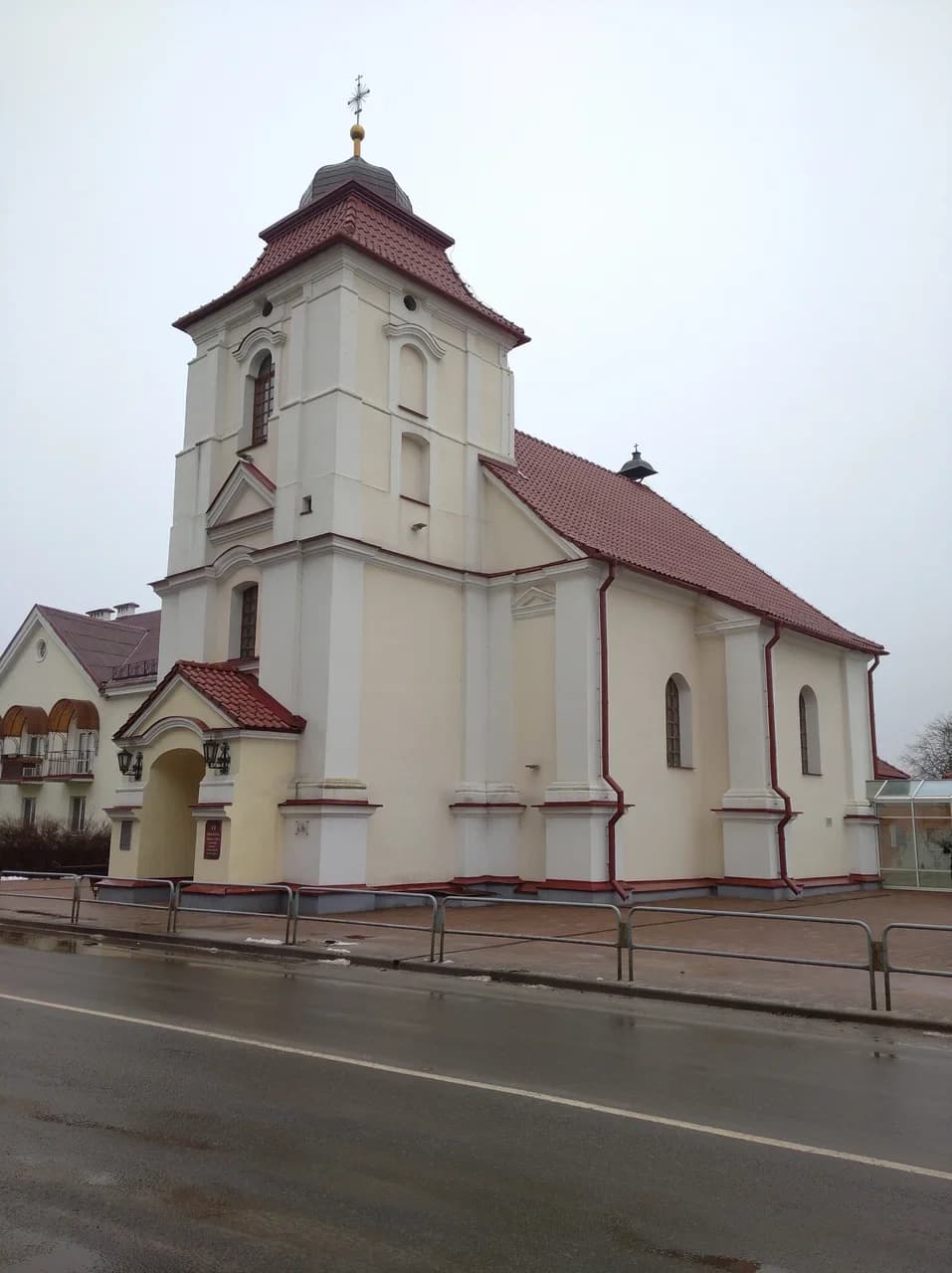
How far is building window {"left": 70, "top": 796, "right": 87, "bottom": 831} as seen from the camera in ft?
113

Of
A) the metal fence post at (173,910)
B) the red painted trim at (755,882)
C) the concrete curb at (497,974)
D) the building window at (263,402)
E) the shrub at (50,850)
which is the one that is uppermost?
the building window at (263,402)

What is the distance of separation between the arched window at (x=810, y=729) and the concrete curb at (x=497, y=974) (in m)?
16.5

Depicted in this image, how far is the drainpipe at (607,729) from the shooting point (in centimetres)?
1947

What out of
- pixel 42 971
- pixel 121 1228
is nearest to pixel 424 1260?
pixel 121 1228

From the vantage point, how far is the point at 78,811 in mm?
34844

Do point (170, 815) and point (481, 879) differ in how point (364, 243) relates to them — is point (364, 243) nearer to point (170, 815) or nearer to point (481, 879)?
point (170, 815)

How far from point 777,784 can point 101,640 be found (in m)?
25.6

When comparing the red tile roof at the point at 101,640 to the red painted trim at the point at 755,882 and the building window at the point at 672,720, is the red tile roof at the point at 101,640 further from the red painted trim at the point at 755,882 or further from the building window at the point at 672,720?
the red painted trim at the point at 755,882

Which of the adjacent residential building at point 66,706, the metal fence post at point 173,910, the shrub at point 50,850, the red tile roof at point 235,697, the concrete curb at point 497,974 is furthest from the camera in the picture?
the adjacent residential building at point 66,706

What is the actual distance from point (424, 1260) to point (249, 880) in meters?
14.5

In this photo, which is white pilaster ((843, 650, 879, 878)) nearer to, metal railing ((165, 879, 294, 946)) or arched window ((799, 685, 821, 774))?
arched window ((799, 685, 821, 774))

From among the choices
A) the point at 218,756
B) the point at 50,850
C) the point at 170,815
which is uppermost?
the point at 218,756

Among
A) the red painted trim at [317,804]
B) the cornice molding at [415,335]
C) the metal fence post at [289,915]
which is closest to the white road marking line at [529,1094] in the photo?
the metal fence post at [289,915]

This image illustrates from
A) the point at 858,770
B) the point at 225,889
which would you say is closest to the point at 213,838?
the point at 225,889
